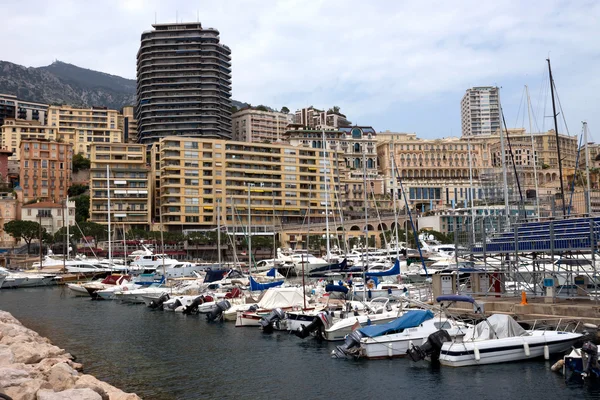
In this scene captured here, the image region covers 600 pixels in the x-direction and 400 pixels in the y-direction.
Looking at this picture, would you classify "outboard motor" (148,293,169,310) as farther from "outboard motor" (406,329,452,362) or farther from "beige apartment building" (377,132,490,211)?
"beige apartment building" (377,132,490,211)

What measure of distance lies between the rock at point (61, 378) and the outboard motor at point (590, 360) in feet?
58.3

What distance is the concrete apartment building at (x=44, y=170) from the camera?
137 meters

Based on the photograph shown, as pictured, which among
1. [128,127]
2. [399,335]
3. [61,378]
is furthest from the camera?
[128,127]

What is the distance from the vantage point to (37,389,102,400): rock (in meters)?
18.3

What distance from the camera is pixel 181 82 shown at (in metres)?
166

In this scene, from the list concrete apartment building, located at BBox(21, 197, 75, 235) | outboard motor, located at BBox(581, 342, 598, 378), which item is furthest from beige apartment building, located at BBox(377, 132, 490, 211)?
outboard motor, located at BBox(581, 342, 598, 378)

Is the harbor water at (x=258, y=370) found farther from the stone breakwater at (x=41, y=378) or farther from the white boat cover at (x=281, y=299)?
the stone breakwater at (x=41, y=378)

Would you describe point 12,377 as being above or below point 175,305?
above

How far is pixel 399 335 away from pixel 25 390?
16.2m

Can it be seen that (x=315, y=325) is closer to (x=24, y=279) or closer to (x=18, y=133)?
(x=24, y=279)

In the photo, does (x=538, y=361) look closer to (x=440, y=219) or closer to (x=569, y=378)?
(x=569, y=378)

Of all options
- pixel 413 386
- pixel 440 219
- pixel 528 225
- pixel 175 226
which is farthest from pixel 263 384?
pixel 440 219

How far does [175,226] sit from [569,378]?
11214cm

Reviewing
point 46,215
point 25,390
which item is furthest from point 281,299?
point 46,215
